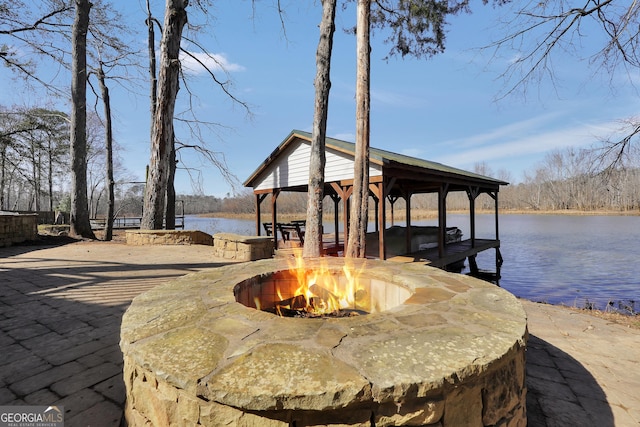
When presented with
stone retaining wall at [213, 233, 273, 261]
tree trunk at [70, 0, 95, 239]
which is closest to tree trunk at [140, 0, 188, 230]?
stone retaining wall at [213, 233, 273, 261]

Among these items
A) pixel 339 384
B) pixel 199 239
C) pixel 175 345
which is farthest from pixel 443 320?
pixel 199 239

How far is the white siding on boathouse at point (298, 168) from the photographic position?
812 cm

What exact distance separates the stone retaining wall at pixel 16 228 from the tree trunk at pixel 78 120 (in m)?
1.18

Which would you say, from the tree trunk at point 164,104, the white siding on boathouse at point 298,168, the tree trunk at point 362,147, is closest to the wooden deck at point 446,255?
the tree trunk at point 362,147

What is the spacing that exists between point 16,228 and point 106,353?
896 cm

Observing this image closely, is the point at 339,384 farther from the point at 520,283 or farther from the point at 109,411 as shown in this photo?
the point at 520,283

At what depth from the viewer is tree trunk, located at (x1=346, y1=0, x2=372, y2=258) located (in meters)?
5.94

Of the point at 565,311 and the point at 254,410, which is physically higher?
the point at 254,410

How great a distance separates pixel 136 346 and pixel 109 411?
727 mm

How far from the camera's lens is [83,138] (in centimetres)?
997

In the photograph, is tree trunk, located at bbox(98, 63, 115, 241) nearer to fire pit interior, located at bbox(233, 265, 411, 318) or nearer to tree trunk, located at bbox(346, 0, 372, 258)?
tree trunk, located at bbox(346, 0, 372, 258)

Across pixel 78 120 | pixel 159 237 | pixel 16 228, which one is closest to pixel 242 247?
pixel 159 237

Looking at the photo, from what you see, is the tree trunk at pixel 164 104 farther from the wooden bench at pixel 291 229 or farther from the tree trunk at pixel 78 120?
the wooden bench at pixel 291 229

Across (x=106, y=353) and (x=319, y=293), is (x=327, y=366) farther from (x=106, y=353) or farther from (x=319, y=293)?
(x=106, y=353)
